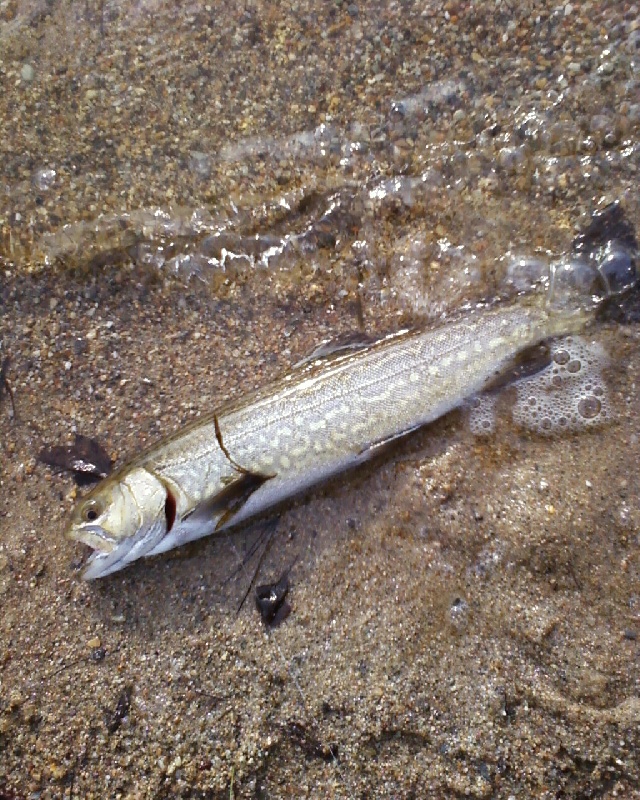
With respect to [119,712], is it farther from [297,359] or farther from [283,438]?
[297,359]

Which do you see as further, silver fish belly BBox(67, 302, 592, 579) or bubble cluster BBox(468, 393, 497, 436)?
bubble cluster BBox(468, 393, 497, 436)

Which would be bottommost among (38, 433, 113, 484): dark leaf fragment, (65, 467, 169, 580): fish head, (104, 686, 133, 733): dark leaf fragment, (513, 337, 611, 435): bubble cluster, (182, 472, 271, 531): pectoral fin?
(104, 686, 133, 733): dark leaf fragment

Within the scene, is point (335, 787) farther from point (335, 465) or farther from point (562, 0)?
point (562, 0)

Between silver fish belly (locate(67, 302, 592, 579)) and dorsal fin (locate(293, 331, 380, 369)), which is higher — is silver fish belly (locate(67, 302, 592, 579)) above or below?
below

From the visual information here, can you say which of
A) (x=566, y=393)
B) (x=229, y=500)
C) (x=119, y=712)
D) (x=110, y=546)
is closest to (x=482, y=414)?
(x=566, y=393)

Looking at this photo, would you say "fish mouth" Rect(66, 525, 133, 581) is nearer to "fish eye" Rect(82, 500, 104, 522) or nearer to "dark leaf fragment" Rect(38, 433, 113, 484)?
"fish eye" Rect(82, 500, 104, 522)

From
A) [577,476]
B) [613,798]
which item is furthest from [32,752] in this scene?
[577,476]

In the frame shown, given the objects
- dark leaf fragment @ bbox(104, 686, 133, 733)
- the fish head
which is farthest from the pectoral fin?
dark leaf fragment @ bbox(104, 686, 133, 733)

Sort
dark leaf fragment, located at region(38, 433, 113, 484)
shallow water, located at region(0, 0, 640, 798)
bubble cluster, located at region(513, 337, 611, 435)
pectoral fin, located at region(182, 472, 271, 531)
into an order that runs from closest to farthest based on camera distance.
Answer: shallow water, located at region(0, 0, 640, 798) < pectoral fin, located at region(182, 472, 271, 531) < bubble cluster, located at region(513, 337, 611, 435) < dark leaf fragment, located at region(38, 433, 113, 484)
